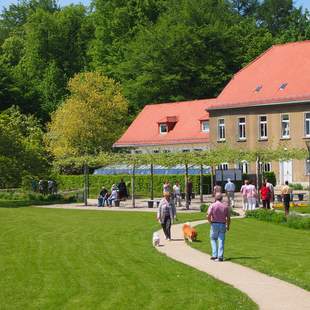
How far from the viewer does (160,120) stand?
8069 centimetres

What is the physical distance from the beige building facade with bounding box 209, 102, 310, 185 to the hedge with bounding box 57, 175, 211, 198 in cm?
542

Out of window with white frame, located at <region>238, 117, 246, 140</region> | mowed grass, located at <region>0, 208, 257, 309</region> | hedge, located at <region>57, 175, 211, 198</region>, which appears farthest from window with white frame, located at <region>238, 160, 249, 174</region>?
mowed grass, located at <region>0, 208, 257, 309</region>

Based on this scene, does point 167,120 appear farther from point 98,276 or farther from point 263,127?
point 98,276

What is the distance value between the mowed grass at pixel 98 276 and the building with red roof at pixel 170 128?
150 ft

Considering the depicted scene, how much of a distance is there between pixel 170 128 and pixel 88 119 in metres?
8.38

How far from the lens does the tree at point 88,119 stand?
81.8 m

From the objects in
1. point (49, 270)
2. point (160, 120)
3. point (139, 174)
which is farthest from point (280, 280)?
point (160, 120)

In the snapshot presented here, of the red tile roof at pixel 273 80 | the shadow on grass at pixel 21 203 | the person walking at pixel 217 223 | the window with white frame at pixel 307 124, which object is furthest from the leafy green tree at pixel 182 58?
the person walking at pixel 217 223

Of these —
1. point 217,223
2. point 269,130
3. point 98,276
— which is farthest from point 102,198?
point 98,276

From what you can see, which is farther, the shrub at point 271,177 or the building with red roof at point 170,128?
the building with red roof at point 170,128

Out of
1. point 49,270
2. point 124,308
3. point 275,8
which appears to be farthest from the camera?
point 275,8

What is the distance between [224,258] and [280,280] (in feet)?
14.6

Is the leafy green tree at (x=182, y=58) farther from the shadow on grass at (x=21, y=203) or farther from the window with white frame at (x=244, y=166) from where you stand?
the shadow on grass at (x=21, y=203)

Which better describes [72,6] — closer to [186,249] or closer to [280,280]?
[186,249]
